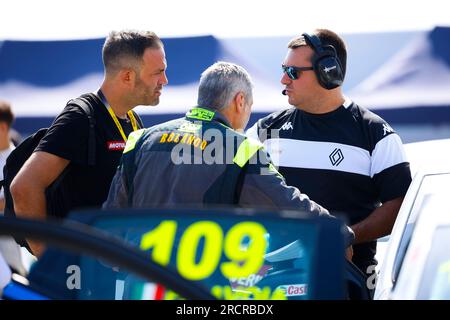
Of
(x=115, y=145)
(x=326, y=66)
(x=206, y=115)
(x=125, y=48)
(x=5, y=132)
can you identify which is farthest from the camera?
(x=5, y=132)

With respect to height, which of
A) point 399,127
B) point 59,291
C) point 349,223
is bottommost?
point 399,127

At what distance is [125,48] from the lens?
412 cm

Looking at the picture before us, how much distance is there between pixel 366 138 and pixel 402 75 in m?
5.35

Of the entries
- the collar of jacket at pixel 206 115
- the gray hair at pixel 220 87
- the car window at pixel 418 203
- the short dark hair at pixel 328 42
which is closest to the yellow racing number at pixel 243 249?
the car window at pixel 418 203

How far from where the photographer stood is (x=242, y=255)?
2.63 metres

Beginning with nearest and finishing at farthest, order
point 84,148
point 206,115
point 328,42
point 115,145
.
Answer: point 206,115, point 84,148, point 115,145, point 328,42

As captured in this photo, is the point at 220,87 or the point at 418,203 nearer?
the point at 418,203

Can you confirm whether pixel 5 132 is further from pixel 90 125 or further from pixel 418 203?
pixel 418 203

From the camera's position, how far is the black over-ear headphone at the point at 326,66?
4281 millimetres

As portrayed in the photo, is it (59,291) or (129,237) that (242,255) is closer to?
(129,237)

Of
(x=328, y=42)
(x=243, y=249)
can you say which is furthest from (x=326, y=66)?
(x=243, y=249)

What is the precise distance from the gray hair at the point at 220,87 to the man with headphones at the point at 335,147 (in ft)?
2.54

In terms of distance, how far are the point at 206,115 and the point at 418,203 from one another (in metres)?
0.85
